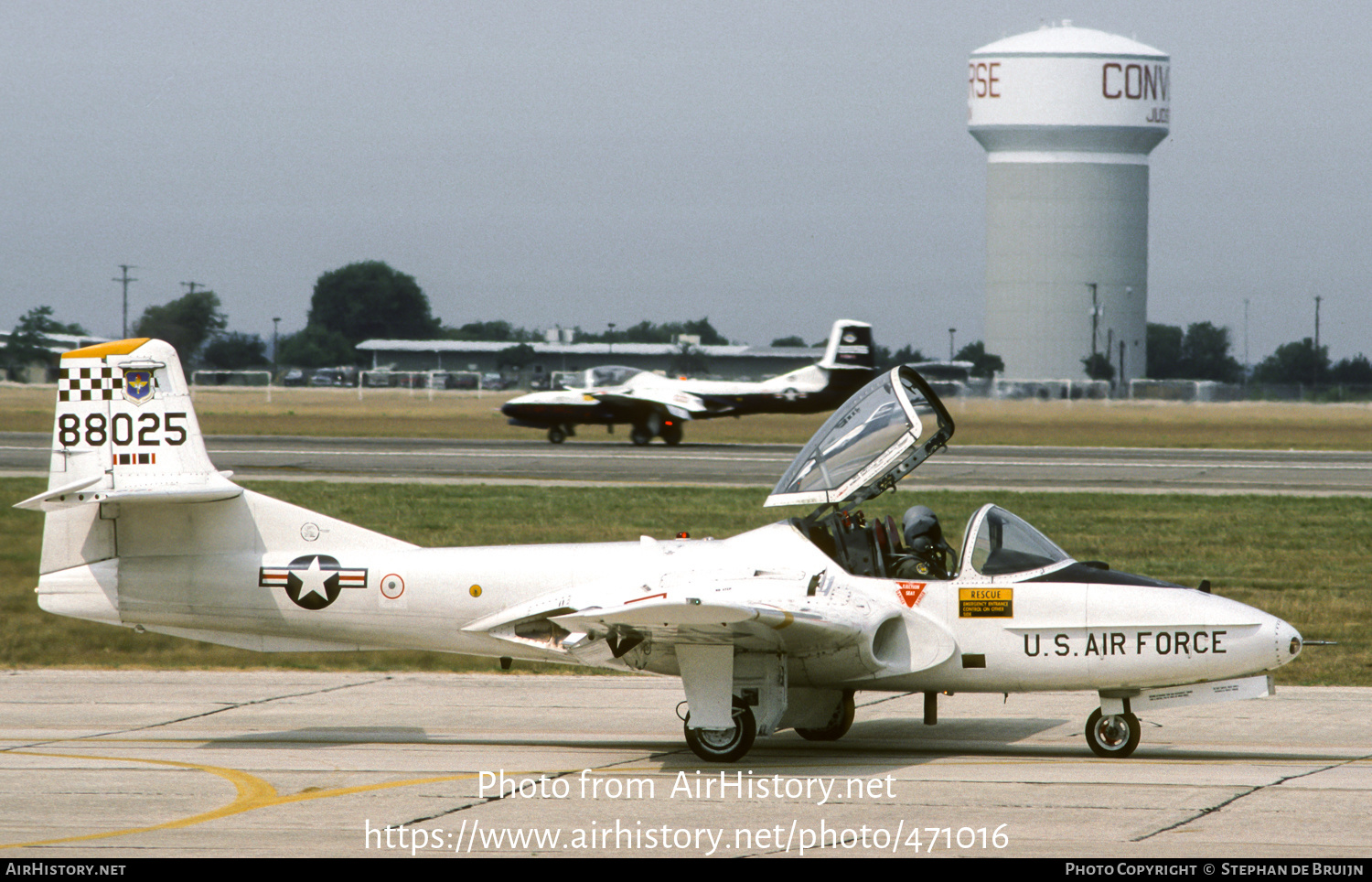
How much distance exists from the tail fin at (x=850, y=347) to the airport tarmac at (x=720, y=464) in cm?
344

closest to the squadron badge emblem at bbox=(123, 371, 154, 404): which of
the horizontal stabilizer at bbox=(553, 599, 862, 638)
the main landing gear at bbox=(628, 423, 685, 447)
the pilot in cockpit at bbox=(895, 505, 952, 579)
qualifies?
the horizontal stabilizer at bbox=(553, 599, 862, 638)

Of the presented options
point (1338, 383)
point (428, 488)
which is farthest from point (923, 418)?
point (1338, 383)

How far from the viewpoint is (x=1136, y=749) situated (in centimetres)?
1077

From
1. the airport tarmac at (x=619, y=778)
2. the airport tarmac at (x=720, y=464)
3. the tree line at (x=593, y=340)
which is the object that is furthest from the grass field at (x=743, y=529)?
the tree line at (x=593, y=340)

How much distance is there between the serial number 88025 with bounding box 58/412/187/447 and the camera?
36.7ft

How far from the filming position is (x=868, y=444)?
10.7 metres

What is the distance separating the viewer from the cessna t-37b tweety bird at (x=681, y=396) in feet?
144

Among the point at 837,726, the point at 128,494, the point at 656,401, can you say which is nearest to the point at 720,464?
the point at 656,401

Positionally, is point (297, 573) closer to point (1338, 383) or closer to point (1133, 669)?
point (1133, 669)

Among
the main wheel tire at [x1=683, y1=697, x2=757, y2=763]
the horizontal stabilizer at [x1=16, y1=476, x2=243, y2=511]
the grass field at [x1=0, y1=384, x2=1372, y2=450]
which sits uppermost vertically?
the horizontal stabilizer at [x1=16, y1=476, x2=243, y2=511]

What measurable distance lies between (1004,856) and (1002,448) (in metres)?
43.7

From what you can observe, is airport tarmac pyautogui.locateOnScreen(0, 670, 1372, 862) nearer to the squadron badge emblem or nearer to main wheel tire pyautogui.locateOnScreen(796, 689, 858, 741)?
main wheel tire pyautogui.locateOnScreen(796, 689, 858, 741)

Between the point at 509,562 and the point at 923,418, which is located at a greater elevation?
the point at 923,418

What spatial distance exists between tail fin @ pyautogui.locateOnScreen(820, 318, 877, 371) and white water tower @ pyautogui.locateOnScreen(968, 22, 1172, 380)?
291 ft
